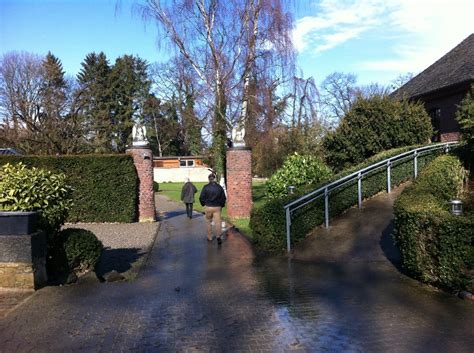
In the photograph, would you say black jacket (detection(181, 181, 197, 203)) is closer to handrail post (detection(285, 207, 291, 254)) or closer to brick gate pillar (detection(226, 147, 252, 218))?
brick gate pillar (detection(226, 147, 252, 218))

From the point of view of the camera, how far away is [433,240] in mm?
6590

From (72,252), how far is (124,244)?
440cm

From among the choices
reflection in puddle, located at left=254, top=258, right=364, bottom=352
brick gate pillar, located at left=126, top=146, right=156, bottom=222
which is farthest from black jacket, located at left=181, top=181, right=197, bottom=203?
reflection in puddle, located at left=254, top=258, right=364, bottom=352

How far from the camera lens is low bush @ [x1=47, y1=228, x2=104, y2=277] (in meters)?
7.80

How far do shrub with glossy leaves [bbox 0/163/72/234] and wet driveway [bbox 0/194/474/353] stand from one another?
1.21m

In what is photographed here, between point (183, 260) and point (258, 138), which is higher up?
point (258, 138)

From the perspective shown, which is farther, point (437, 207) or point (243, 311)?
point (437, 207)

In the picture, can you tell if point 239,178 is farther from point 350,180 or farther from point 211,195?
point 350,180

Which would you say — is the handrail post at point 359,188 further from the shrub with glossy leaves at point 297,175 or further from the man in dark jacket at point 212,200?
the man in dark jacket at point 212,200

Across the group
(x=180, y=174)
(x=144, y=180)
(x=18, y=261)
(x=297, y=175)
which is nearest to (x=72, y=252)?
(x=18, y=261)

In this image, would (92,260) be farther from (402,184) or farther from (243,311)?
(402,184)

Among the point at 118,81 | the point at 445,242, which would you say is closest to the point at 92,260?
the point at 445,242

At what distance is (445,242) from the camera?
6.33m

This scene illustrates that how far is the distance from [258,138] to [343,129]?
7573 millimetres
